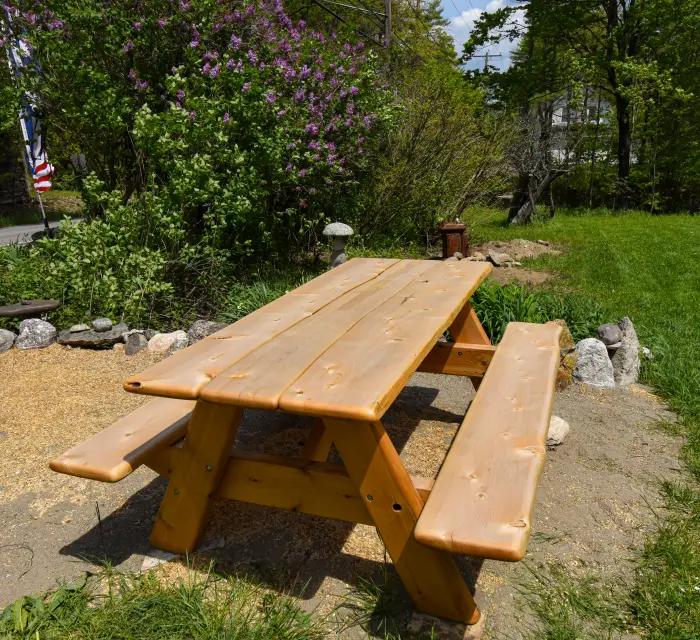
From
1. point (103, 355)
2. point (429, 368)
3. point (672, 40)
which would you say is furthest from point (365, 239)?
A: point (672, 40)

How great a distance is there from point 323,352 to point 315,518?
0.90 meters

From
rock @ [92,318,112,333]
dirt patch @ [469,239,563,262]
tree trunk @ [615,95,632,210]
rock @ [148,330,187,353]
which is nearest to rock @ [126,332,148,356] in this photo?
rock @ [148,330,187,353]

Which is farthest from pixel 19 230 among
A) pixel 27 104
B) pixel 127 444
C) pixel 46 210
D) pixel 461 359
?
pixel 127 444

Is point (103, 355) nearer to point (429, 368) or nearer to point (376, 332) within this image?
point (429, 368)

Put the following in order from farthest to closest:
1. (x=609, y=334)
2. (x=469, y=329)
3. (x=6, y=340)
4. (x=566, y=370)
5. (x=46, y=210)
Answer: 1. (x=46, y=210)
2. (x=6, y=340)
3. (x=609, y=334)
4. (x=566, y=370)
5. (x=469, y=329)

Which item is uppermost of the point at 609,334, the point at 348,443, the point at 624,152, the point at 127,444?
the point at 624,152

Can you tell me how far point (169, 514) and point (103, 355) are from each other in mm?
2911

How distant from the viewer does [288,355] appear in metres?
2.12

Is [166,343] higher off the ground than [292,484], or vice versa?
[292,484]

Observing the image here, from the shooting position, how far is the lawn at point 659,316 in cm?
206

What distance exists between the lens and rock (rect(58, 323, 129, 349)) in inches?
195

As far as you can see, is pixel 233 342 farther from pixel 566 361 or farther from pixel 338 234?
pixel 338 234

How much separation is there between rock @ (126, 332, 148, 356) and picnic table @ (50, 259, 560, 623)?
7.44 feet

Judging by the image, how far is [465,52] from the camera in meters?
18.5
